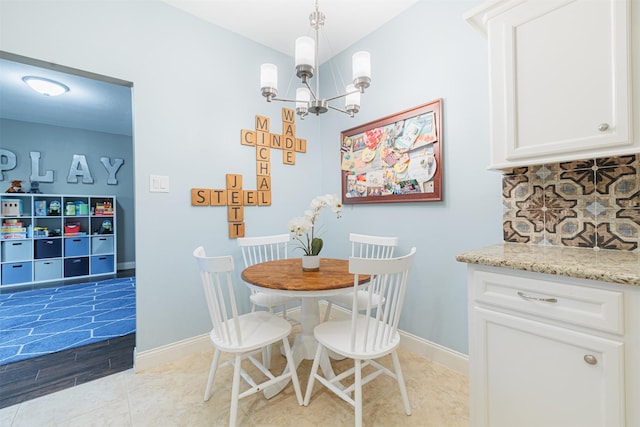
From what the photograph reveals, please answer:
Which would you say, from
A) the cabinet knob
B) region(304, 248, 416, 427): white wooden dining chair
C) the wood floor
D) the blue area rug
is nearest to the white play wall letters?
the blue area rug

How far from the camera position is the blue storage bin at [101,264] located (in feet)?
15.3

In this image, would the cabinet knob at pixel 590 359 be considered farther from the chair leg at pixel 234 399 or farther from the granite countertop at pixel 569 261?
the chair leg at pixel 234 399

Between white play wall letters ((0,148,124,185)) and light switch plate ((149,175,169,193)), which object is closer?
light switch plate ((149,175,169,193))

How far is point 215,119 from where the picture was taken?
2.28m

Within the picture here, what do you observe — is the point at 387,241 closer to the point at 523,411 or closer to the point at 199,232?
the point at 523,411

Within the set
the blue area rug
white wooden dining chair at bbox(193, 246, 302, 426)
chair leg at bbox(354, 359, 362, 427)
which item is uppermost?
white wooden dining chair at bbox(193, 246, 302, 426)

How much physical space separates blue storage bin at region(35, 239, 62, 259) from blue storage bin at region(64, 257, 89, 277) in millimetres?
176

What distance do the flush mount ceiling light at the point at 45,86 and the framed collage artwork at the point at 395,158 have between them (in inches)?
131

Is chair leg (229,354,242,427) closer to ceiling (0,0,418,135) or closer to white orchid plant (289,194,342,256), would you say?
white orchid plant (289,194,342,256)

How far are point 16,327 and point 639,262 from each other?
445 cm

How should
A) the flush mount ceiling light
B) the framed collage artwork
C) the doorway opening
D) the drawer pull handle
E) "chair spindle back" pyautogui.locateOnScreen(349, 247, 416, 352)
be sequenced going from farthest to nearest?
the doorway opening → the flush mount ceiling light → the framed collage artwork → "chair spindle back" pyautogui.locateOnScreen(349, 247, 416, 352) → the drawer pull handle

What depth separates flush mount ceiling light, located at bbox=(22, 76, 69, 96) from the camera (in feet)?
9.74

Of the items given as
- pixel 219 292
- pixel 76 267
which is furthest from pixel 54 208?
pixel 219 292

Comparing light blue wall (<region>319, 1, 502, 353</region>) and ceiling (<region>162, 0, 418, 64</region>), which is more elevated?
ceiling (<region>162, 0, 418, 64</region>)
